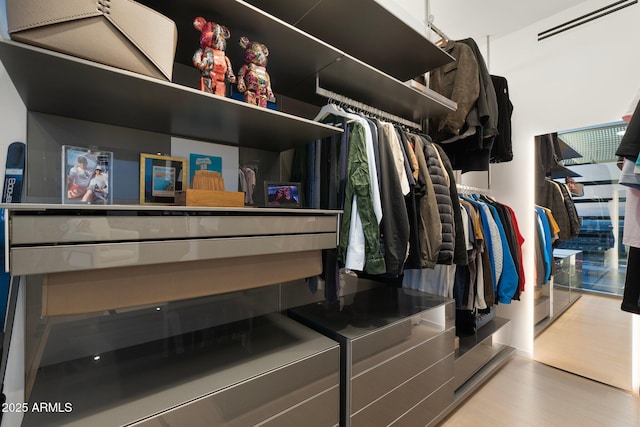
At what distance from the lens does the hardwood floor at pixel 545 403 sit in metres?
1.78

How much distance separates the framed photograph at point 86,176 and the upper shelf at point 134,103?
17 cm

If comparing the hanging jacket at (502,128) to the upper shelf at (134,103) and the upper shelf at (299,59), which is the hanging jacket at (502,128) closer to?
the upper shelf at (299,59)

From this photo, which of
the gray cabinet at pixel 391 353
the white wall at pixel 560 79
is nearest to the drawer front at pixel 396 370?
the gray cabinet at pixel 391 353

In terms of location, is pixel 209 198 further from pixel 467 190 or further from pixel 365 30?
pixel 467 190

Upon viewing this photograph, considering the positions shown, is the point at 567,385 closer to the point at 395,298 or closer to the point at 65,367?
the point at 395,298

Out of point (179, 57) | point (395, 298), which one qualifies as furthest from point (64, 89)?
point (395, 298)

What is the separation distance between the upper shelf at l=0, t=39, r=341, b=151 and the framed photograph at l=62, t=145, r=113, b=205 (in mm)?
165

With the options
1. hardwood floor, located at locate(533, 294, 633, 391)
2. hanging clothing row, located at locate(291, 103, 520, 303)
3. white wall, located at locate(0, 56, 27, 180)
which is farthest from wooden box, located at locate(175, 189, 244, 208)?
hardwood floor, located at locate(533, 294, 633, 391)

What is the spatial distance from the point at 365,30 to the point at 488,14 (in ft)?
5.37

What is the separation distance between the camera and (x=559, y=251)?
2.59 metres

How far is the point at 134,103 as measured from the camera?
96 cm

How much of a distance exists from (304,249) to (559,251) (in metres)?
2.73

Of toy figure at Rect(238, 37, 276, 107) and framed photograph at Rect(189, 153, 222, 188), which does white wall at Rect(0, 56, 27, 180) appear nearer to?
framed photograph at Rect(189, 153, 222, 188)

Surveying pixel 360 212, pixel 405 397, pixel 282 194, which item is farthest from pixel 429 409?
pixel 282 194
